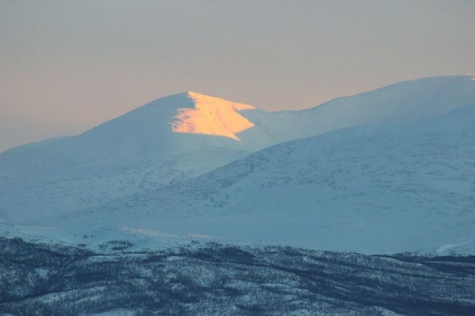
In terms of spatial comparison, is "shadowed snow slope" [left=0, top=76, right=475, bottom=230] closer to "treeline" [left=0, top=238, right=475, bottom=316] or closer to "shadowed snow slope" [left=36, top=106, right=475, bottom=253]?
"shadowed snow slope" [left=36, top=106, right=475, bottom=253]

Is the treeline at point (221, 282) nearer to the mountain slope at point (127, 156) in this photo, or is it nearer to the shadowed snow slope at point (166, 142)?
the shadowed snow slope at point (166, 142)

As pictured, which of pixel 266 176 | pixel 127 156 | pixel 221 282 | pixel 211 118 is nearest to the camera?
pixel 221 282

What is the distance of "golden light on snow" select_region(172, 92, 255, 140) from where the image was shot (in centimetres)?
17475

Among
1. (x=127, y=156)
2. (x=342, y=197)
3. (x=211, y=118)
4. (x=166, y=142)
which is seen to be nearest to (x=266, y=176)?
(x=342, y=197)

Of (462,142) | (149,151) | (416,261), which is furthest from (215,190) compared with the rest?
(149,151)

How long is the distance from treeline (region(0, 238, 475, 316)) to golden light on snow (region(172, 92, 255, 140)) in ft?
326

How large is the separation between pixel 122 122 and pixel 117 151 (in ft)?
54.1

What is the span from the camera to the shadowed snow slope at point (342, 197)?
295 ft

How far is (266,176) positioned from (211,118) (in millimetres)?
63929

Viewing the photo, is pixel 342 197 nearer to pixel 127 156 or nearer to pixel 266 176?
pixel 266 176

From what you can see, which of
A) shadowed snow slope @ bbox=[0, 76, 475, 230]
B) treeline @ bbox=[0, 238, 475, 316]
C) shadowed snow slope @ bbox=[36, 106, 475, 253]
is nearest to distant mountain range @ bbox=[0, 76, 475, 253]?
shadowed snow slope @ bbox=[36, 106, 475, 253]

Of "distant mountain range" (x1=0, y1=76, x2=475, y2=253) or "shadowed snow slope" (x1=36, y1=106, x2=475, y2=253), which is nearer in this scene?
"shadowed snow slope" (x1=36, y1=106, x2=475, y2=253)

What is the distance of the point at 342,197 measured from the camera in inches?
4144

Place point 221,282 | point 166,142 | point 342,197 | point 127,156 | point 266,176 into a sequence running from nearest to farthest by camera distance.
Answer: point 221,282 < point 342,197 < point 266,176 < point 127,156 < point 166,142
